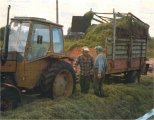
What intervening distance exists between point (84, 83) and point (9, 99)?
12.0 feet

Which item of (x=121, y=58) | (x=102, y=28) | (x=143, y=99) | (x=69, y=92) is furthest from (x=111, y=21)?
(x=69, y=92)

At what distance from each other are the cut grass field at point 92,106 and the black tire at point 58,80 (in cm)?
23

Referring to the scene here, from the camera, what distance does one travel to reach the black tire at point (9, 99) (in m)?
10.1

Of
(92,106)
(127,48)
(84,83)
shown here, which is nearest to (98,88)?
(84,83)

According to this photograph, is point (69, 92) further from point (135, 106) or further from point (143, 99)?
point (143, 99)

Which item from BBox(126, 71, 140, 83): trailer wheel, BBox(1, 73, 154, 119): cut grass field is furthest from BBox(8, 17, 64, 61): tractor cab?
BBox(126, 71, 140, 83): trailer wheel

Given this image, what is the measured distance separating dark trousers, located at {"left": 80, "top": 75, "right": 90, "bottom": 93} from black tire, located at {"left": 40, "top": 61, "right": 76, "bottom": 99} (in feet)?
2.46

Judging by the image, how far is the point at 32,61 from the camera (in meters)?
11.2

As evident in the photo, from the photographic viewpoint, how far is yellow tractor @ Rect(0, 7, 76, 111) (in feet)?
34.6

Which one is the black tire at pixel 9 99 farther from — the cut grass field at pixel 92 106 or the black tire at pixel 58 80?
the black tire at pixel 58 80

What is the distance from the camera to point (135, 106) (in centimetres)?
1388

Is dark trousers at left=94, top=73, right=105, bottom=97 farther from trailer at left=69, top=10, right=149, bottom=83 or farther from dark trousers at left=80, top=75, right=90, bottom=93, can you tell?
trailer at left=69, top=10, right=149, bottom=83

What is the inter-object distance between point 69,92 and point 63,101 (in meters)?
1.16

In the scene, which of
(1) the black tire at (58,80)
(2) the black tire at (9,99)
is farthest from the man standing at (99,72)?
(2) the black tire at (9,99)
